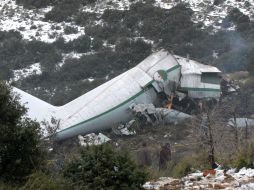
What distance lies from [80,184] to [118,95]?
18467 millimetres

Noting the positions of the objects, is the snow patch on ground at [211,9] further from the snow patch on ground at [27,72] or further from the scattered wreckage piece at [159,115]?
the scattered wreckage piece at [159,115]

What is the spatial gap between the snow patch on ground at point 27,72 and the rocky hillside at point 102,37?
0.06 metres

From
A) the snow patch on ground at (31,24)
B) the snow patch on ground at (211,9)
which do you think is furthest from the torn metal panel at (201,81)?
the snow patch on ground at (31,24)

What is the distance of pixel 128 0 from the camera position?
43938 millimetres

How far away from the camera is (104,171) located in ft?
25.6

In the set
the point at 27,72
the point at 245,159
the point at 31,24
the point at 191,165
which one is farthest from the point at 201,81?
the point at 31,24

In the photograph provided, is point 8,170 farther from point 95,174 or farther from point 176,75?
point 176,75

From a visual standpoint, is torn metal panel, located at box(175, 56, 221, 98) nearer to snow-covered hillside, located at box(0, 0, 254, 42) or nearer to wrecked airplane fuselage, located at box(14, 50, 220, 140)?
wrecked airplane fuselage, located at box(14, 50, 220, 140)

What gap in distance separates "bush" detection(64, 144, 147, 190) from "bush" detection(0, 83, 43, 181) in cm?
99

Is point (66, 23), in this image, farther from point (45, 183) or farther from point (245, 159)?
point (45, 183)

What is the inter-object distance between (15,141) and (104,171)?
1754 millimetres

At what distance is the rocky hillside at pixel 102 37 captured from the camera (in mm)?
32031

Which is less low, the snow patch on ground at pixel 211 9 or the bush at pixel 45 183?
the bush at pixel 45 183

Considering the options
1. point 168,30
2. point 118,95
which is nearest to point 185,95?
point 118,95
